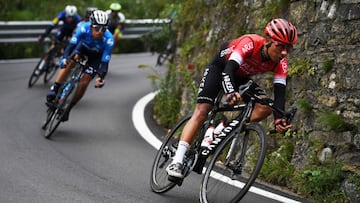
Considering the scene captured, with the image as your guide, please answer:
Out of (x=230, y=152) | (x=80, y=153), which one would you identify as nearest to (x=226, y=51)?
(x=230, y=152)

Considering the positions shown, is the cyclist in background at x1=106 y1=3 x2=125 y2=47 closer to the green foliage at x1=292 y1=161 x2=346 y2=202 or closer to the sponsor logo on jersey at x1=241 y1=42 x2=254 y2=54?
the green foliage at x1=292 y1=161 x2=346 y2=202

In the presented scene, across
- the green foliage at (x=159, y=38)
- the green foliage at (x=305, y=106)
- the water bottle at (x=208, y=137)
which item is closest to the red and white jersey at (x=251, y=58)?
the water bottle at (x=208, y=137)

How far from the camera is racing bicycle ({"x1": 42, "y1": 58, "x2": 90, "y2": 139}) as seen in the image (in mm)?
10875

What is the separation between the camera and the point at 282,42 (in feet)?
22.0

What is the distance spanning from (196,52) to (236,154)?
5.43 meters

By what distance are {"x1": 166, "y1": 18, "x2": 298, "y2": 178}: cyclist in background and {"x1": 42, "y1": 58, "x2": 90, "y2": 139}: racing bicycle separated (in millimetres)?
3918

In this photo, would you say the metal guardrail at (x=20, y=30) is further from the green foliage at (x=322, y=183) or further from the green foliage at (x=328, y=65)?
the green foliage at (x=322, y=183)

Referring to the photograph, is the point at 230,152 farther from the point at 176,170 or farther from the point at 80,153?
the point at 80,153

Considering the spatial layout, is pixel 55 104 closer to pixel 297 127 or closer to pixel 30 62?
pixel 297 127

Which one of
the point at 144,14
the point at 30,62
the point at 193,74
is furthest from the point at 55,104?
the point at 144,14

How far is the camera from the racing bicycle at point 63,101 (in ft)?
35.7

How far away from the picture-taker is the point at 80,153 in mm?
9820

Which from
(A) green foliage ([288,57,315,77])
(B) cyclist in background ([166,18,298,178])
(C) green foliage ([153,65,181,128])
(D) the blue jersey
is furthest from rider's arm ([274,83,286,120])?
(C) green foliage ([153,65,181,128])

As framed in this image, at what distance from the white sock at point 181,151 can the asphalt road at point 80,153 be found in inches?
20.0
